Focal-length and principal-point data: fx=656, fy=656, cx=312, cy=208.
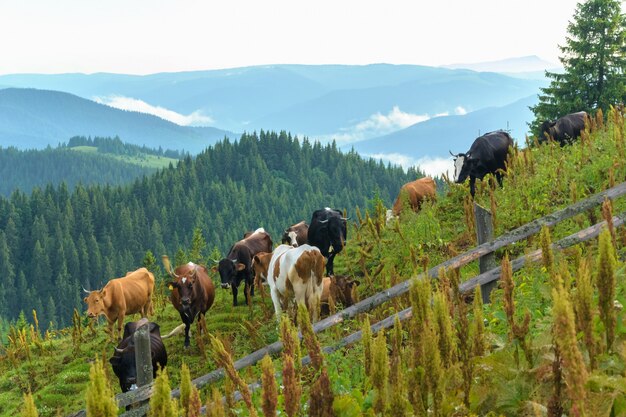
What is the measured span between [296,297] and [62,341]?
10.3m

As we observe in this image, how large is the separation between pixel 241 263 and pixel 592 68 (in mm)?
27529

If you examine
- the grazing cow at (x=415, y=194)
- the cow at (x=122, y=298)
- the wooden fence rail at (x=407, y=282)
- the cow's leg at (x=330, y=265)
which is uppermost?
the wooden fence rail at (x=407, y=282)

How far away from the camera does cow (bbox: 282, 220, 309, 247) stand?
1859 cm

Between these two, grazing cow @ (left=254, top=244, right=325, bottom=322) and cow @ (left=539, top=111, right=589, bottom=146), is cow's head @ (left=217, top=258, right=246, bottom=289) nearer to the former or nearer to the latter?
grazing cow @ (left=254, top=244, right=325, bottom=322)

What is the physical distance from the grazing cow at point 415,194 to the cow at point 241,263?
4.27 meters

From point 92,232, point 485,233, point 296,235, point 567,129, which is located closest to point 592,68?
point 567,129

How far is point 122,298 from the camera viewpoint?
63.6 feet

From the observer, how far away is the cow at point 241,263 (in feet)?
58.9

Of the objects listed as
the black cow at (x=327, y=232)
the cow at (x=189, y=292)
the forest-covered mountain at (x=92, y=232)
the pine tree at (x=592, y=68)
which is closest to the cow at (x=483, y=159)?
the black cow at (x=327, y=232)

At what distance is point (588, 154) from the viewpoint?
1423 centimetres

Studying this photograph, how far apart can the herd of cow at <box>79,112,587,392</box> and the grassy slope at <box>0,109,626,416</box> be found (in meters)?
0.57

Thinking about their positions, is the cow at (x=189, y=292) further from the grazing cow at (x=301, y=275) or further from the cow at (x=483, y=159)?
the cow at (x=483, y=159)

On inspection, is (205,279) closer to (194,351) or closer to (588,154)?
(194,351)

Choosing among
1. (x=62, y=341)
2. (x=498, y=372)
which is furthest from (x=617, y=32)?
(x=498, y=372)
